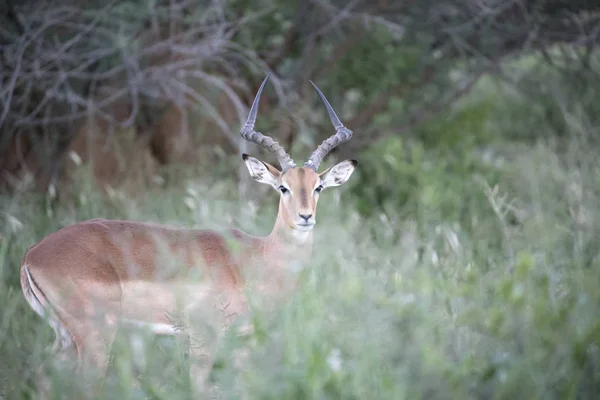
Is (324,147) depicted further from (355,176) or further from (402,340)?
(355,176)

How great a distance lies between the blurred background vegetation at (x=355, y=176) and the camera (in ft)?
10.9

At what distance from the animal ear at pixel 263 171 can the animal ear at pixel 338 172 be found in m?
0.33

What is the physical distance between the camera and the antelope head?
5020mm

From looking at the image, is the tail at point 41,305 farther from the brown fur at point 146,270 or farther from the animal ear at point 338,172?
the animal ear at point 338,172

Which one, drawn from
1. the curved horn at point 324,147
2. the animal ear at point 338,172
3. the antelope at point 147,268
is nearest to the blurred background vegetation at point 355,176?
the antelope at point 147,268

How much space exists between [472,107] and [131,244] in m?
7.72

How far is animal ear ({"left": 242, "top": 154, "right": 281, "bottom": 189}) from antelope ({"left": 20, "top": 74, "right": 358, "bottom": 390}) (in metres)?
0.12

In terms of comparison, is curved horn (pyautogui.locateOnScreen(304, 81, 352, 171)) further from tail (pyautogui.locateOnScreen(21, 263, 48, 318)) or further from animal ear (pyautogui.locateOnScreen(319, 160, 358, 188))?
tail (pyautogui.locateOnScreen(21, 263, 48, 318))

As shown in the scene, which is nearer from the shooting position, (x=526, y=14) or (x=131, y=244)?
(x=131, y=244)

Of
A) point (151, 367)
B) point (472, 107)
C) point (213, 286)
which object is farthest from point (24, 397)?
point (472, 107)

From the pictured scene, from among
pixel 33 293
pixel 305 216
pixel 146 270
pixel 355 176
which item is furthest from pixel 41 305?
pixel 355 176

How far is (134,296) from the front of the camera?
4.68 metres

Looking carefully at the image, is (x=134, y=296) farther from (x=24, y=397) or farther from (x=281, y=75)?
(x=281, y=75)

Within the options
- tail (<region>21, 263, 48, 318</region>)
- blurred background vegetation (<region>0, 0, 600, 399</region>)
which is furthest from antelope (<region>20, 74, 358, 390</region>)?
blurred background vegetation (<region>0, 0, 600, 399</region>)
